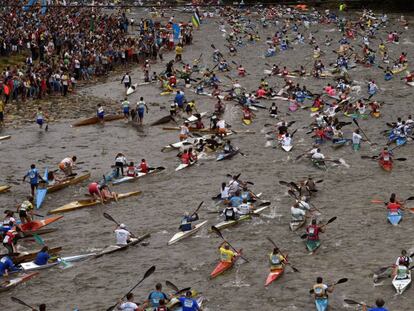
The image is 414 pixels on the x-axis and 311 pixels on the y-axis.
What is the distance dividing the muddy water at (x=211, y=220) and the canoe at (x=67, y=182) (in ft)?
0.78

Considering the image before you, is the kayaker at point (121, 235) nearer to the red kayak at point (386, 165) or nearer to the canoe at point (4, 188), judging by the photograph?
the canoe at point (4, 188)

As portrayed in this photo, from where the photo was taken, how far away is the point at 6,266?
62.4 feet

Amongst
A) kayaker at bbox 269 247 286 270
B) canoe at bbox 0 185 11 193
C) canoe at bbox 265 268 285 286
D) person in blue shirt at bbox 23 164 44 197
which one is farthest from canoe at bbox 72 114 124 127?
canoe at bbox 265 268 285 286

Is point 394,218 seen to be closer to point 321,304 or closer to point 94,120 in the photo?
point 321,304

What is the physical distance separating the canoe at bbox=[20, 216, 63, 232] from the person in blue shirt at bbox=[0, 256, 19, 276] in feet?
9.99

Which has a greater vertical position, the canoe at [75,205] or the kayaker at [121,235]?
the kayaker at [121,235]

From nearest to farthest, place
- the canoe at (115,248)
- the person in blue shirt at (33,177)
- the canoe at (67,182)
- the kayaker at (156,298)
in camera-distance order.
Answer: the kayaker at (156,298) → the canoe at (115,248) → the person in blue shirt at (33,177) → the canoe at (67,182)

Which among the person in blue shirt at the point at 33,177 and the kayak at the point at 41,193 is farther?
the person in blue shirt at the point at 33,177

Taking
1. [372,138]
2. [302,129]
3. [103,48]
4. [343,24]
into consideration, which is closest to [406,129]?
[372,138]

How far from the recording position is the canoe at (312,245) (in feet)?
67.9

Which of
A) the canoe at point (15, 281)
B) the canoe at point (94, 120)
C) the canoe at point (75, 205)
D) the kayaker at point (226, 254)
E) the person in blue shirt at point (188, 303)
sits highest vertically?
the person in blue shirt at point (188, 303)

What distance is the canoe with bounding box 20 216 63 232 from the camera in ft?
73.1

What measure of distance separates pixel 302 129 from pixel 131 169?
10.0 m

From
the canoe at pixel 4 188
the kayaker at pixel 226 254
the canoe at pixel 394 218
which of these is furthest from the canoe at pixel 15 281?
the canoe at pixel 394 218
